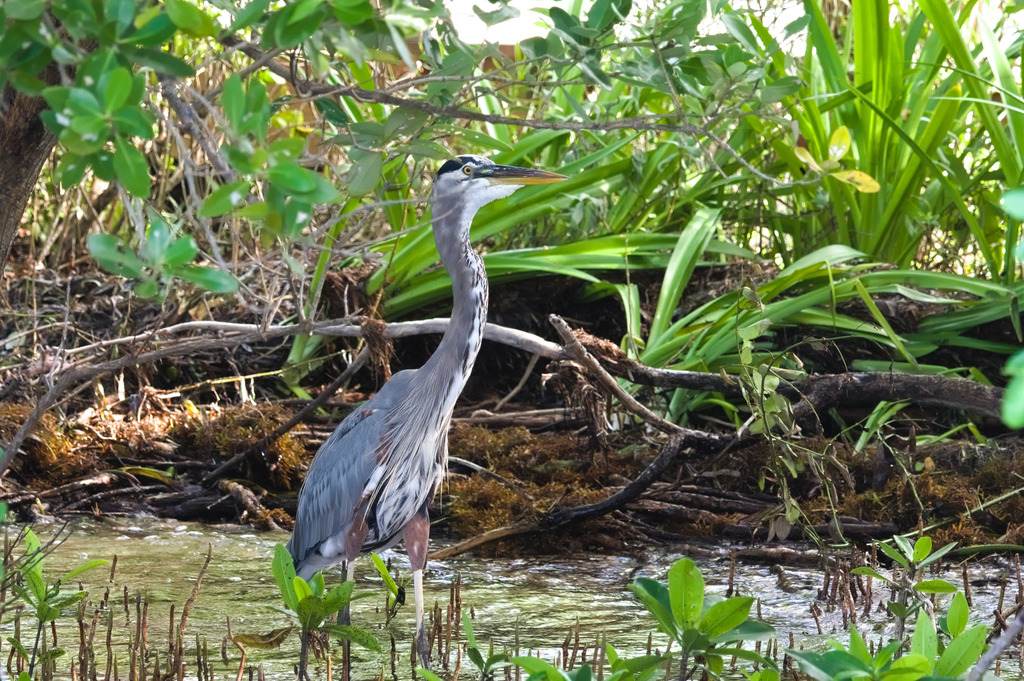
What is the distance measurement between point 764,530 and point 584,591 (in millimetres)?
803

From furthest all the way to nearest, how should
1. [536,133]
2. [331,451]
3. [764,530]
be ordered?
[536,133] → [764,530] → [331,451]

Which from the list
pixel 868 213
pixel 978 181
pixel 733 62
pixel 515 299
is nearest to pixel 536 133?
pixel 515 299

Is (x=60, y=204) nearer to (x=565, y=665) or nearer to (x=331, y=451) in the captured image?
(x=331, y=451)

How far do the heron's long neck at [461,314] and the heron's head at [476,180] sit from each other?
0.07 m

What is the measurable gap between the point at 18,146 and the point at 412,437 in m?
1.43

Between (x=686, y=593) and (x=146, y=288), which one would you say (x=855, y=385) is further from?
(x=146, y=288)

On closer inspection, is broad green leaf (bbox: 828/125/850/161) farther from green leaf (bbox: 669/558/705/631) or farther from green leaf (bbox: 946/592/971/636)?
green leaf (bbox: 669/558/705/631)

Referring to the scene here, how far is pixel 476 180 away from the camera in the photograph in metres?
3.18

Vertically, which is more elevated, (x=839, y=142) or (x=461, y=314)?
(x=839, y=142)

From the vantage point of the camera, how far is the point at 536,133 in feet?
16.5

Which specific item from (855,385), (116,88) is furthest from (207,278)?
(855,385)

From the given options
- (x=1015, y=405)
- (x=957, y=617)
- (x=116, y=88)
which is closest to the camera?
(x=1015, y=405)

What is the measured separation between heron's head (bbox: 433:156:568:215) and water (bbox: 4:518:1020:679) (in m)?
1.11

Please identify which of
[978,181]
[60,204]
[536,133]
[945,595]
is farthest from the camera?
[60,204]
